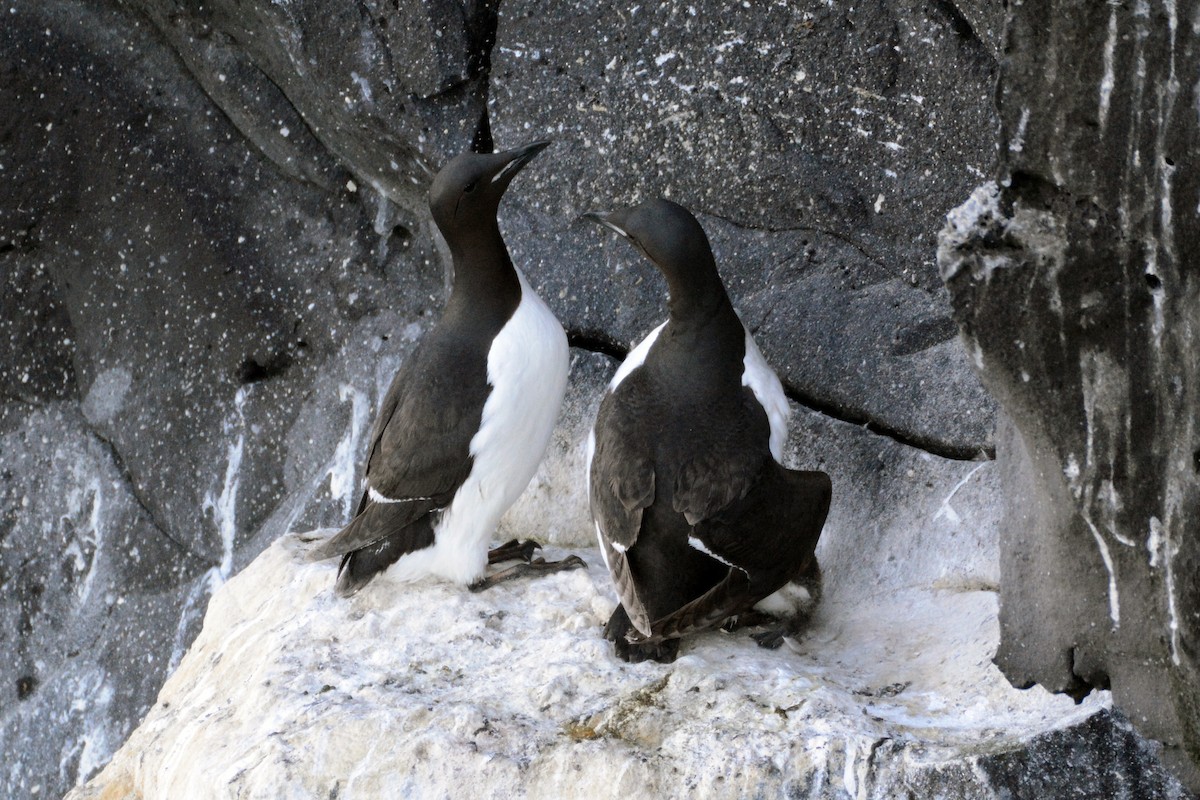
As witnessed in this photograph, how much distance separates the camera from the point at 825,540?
149 inches

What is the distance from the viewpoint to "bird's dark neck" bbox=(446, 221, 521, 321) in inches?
144

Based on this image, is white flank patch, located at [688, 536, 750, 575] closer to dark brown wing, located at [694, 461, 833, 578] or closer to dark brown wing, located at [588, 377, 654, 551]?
dark brown wing, located at [694, 461, 833, 578]

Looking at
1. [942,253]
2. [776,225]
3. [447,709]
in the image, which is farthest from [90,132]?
[942,253]

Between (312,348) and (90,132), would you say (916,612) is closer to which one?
(312,348)

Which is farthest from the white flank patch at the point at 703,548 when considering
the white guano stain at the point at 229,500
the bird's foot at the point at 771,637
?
the white guano stain at the point at 229,500

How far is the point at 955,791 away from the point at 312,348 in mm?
3080

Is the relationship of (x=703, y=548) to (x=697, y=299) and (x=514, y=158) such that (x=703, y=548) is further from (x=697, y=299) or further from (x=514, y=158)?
(x=514, y=158)

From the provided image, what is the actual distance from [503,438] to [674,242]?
66cm

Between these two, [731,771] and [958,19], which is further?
[958,19]

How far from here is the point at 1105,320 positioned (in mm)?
2266

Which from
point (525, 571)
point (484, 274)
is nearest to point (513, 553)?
point (525, 571)

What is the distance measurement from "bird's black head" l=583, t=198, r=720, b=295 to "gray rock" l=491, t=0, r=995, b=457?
67 cm

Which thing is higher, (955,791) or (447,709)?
(447,709)

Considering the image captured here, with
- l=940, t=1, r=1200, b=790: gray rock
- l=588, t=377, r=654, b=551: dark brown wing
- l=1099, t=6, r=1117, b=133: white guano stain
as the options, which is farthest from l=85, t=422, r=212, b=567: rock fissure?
l=1099, t=6, r=1117, b=133: white guano stain
